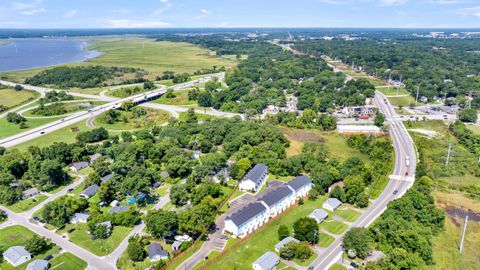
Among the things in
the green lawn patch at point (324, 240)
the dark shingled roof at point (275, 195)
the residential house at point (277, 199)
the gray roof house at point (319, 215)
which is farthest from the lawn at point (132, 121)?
the green lawn patch at point (324, 240)

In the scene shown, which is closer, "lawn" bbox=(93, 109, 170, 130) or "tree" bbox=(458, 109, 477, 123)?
"lawn" bbox=(93, 109, 170, 130)

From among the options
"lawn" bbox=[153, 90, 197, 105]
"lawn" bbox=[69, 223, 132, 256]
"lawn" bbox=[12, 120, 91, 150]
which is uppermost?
"lawn" bbox=[153, 90, 197, 105]

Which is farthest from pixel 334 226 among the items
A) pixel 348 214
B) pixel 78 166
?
pixel 78 166

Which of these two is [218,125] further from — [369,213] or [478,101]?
[478,101]

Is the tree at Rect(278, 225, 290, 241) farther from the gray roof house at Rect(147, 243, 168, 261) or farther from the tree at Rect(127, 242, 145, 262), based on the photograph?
the tree at Rect(127, 242, 145, 262)

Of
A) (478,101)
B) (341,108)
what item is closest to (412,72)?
(478,101)

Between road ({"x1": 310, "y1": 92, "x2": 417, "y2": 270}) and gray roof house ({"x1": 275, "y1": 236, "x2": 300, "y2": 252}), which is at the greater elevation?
gray roof house ({"x1": 275, "y1": 236, "x2": 300, "y2": 252})

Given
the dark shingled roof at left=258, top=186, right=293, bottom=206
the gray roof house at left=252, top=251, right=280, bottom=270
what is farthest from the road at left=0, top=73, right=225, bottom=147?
the gray roof house at left=252, top=251, right=280, bottom=270
